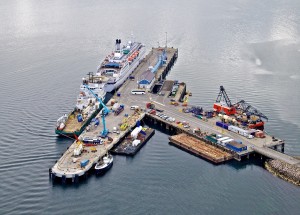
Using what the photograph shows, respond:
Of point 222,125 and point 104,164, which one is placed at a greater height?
point 222,125

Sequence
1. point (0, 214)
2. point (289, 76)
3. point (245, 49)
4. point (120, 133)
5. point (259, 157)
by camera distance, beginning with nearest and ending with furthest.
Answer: point (0, 214)
point (259, 157)
point (120, 133)
point (289, 76)
point (245, 49)

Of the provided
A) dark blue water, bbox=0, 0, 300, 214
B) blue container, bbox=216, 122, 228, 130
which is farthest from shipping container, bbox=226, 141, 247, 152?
blue container, bbox=216, 122, 228, 130

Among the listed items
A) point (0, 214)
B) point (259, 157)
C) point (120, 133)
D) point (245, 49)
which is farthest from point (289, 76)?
point (0, 214)

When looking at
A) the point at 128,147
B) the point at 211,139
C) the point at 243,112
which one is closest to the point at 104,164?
the point at 128,147

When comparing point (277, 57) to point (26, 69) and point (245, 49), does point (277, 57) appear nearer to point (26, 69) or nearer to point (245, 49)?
point (245, 49)

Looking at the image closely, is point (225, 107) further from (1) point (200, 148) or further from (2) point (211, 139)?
(1) point (200, 148)
